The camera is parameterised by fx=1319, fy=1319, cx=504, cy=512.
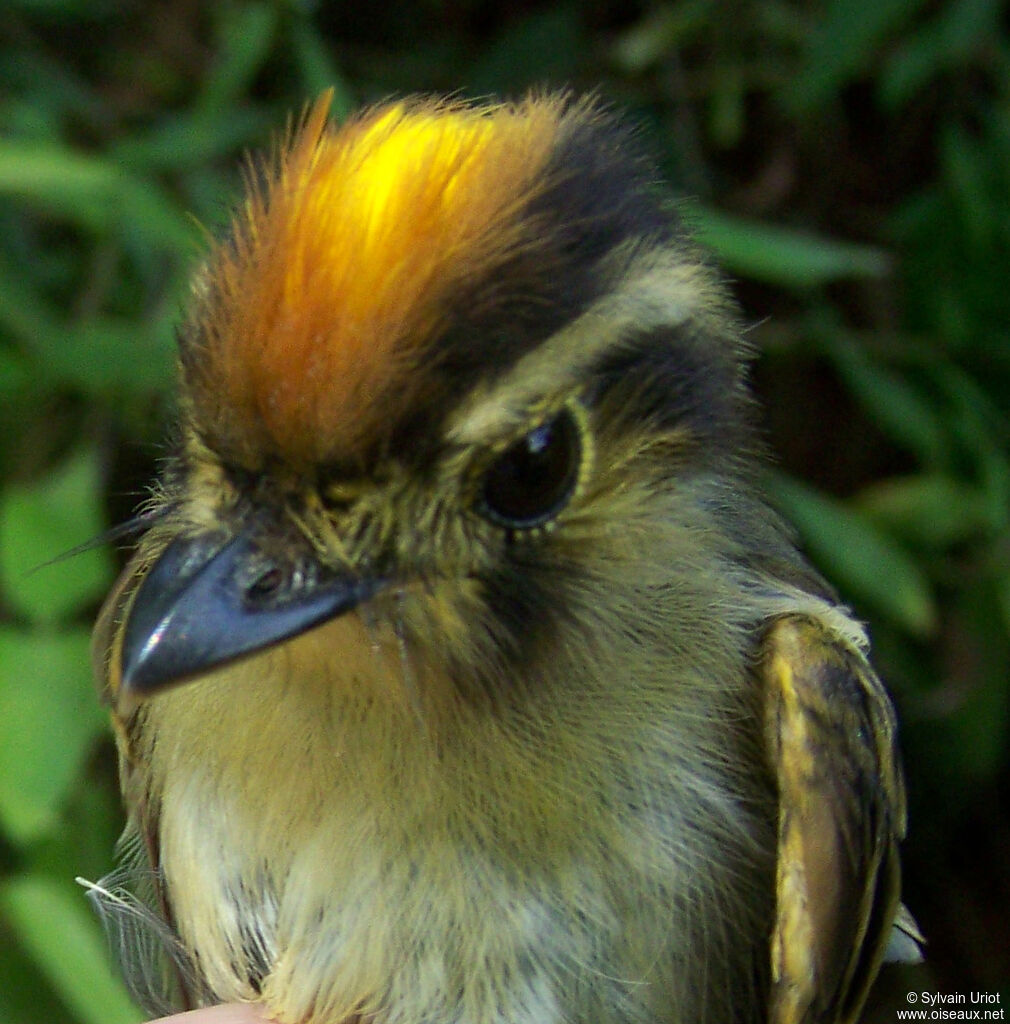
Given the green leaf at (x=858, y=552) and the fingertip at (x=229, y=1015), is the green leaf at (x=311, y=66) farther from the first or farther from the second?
the fingertip at (x=229, y=1015)

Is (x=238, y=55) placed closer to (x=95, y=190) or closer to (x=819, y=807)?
(x=95, y=190)

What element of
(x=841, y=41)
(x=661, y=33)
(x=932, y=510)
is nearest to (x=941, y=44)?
(x=841, y=41)

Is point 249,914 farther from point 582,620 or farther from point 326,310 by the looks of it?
point 326,310

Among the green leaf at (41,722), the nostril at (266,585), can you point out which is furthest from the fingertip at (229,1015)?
the nostril at (266,585)

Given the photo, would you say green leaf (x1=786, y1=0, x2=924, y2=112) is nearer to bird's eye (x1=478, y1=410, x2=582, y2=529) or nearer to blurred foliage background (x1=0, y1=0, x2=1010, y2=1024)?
blurred foliage background (x1=0, y1=0, x2=1010, y2=1024)

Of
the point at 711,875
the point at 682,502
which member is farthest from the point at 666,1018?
the point at 682,502
